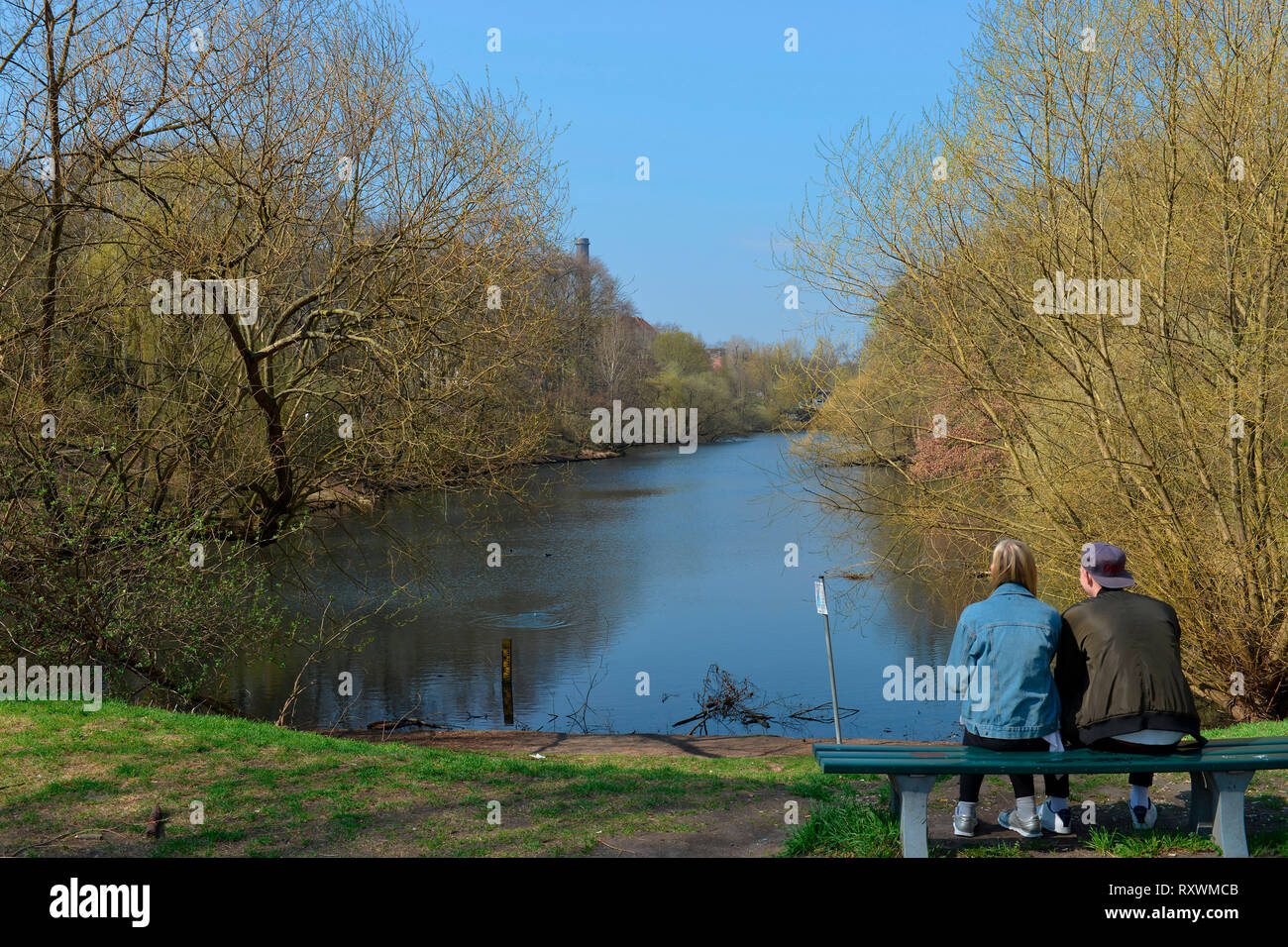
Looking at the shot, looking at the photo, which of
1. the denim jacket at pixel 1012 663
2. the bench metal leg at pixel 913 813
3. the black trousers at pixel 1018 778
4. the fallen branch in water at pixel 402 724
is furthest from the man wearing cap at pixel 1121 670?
the fallen branch in water at pixel 402 724

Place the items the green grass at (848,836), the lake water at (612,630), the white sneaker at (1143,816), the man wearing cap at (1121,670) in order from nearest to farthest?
the man wearing cap at (1121,670) < the green grass at (848,836) < the white sneaker at (1143,816) < the lake water at (612,630)

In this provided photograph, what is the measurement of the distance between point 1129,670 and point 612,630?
17.0 m

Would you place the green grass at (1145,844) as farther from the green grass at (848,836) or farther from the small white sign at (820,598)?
the small white sign at (820,598)

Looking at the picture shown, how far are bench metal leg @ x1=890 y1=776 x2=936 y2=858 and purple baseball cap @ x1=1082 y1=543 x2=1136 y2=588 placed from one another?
1230 mm

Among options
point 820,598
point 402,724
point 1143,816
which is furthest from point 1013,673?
point 402,724

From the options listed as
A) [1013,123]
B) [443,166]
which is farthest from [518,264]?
[1013,123]

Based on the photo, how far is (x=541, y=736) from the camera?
1401 cm

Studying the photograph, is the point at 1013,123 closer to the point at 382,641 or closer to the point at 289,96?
the point at 289,96

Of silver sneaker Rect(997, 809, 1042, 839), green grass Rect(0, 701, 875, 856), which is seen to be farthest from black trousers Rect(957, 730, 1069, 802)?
green grass Rect(0, 701, 875, 856)

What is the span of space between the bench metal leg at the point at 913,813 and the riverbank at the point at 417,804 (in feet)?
0.63

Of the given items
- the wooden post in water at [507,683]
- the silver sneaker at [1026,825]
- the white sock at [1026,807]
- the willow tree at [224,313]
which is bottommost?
the wooden post in water at [507,683]

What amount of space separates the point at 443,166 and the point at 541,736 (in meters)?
7.87

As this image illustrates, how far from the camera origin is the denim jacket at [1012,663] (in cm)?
453
